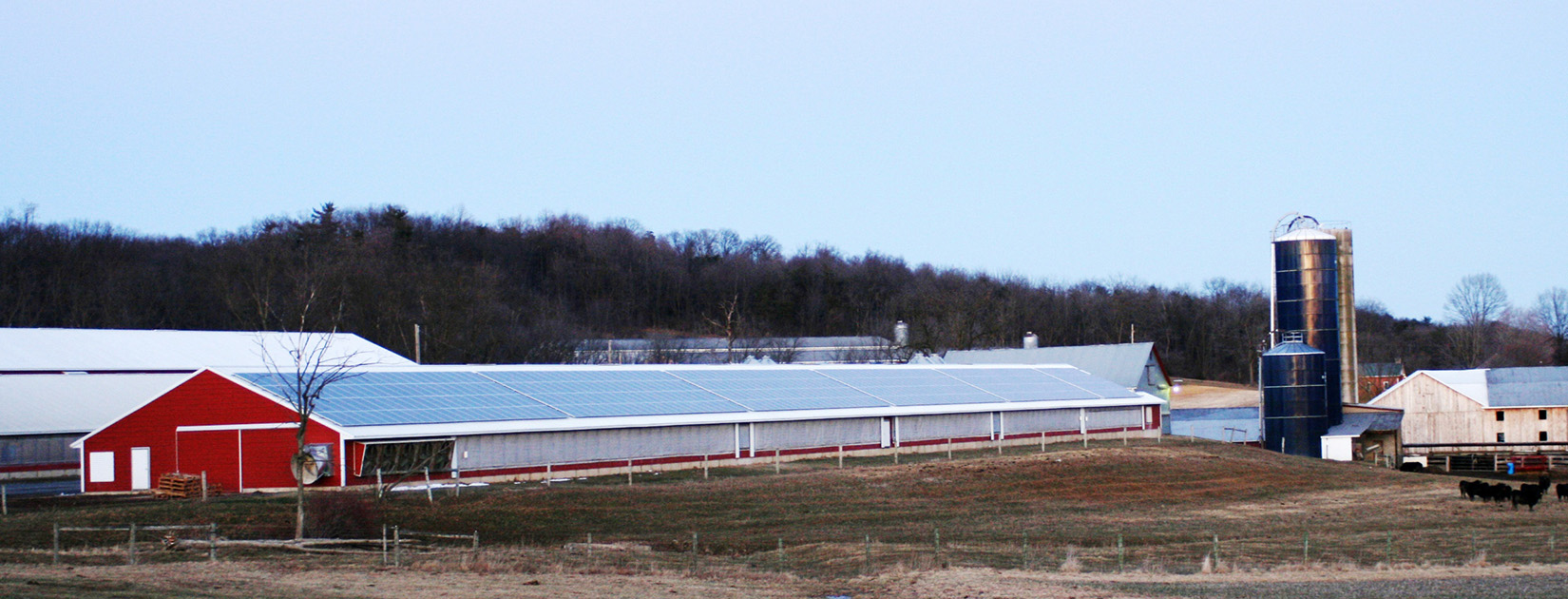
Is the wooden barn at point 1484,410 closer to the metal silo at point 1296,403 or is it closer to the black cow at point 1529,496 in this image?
the metal silo at point 1296,403

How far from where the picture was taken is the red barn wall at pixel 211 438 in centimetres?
4200

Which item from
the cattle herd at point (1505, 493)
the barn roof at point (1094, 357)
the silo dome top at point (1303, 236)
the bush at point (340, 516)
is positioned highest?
the silo dome top at point (1303, 236)

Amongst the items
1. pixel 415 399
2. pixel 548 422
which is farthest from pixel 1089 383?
pixel 415 399

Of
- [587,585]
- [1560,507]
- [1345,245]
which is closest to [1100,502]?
[1560,507]

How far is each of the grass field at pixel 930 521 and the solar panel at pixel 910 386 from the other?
8649 mm

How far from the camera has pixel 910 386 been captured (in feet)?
210

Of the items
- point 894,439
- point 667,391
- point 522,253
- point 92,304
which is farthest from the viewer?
point 522,253

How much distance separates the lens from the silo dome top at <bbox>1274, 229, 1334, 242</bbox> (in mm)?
73125

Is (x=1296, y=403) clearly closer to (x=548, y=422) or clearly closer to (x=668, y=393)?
(x=668, y=393)

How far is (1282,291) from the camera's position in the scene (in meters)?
73.6

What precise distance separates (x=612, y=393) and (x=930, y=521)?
64.0 ft

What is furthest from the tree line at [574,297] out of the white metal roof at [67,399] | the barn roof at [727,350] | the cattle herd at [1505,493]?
the cattle herd at [1505,493]

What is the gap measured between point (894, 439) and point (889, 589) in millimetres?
35544

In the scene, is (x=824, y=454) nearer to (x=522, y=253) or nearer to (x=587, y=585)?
(x=587, y=585)
